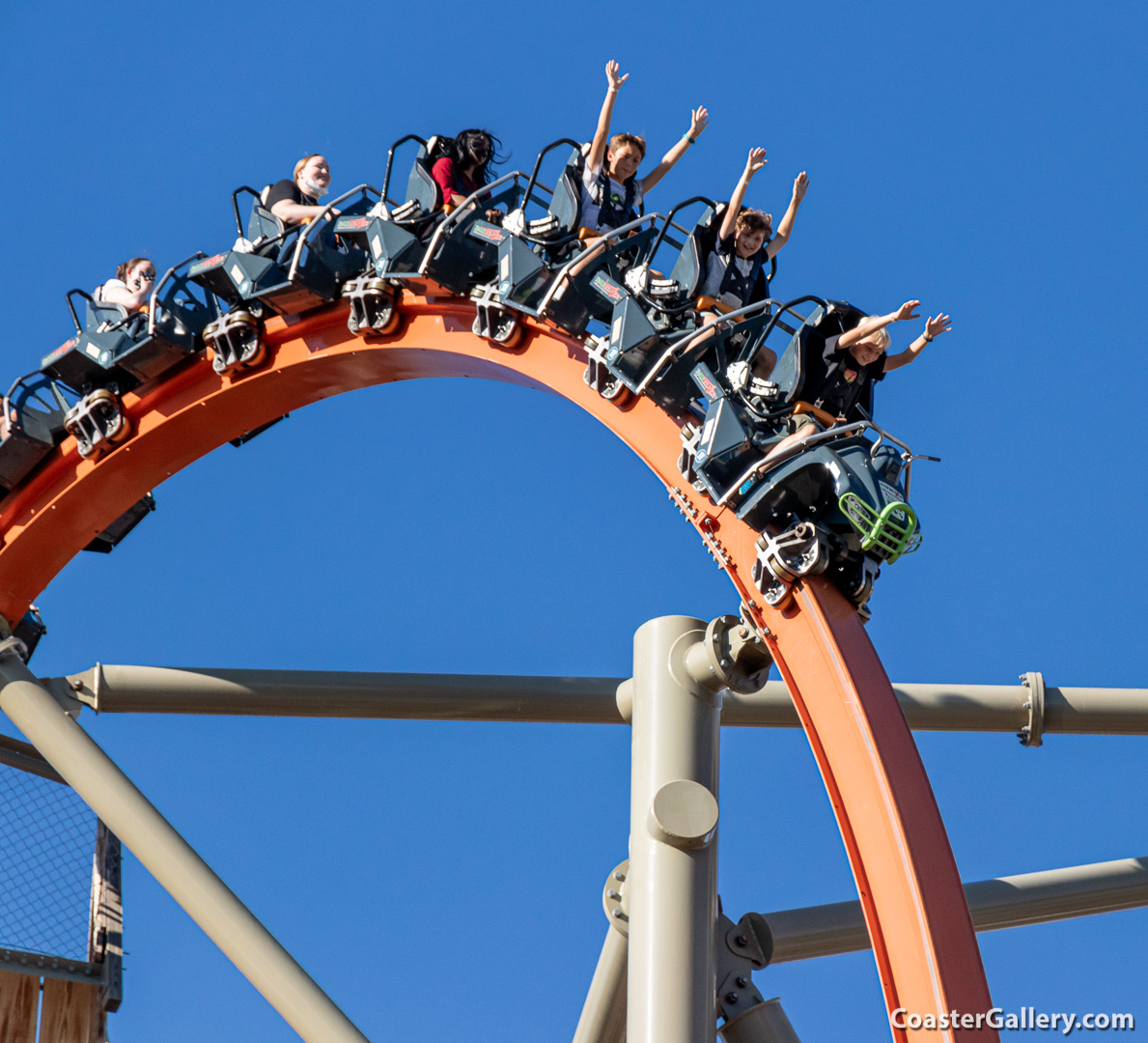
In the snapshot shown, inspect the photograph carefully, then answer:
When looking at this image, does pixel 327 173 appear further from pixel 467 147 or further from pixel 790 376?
pixel 790 376

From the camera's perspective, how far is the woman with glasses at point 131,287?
7.79 m

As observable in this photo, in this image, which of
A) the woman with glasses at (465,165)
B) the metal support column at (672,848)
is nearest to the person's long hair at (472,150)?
the woman with glasses at (465,165)

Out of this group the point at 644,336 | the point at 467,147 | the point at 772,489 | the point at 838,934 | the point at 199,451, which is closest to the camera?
the point at 772,489

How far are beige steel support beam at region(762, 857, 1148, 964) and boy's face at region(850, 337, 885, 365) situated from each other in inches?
80.0

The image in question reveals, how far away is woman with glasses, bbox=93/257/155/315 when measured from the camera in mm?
7789

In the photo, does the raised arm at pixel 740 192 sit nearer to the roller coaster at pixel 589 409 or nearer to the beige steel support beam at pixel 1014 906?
the roller coaster at pixel 589 409

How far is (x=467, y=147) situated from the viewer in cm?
722

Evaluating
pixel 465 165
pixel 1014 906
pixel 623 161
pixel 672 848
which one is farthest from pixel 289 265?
pixel 1014 906

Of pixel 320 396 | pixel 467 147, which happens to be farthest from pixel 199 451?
pixel 467 147

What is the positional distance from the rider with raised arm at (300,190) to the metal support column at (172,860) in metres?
2.24

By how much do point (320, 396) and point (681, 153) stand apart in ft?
5.99

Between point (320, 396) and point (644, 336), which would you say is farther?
point (320, 396)

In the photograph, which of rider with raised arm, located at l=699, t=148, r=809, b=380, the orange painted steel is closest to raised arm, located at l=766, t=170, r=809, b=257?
rider with raised arm, located at l=699, t=148, r=809, b=380

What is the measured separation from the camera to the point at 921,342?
5934mm
